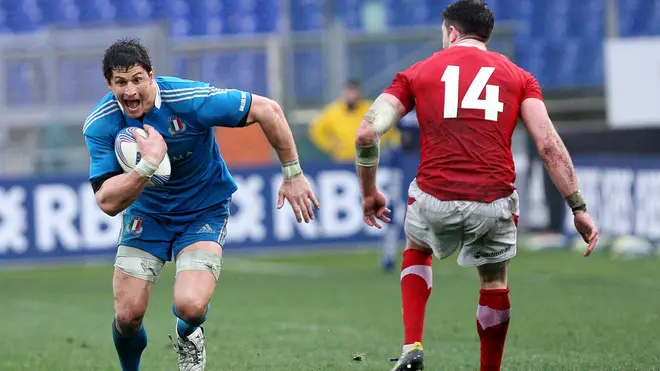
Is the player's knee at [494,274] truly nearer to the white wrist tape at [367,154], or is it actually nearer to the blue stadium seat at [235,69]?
the white wrist tape at [367,154]

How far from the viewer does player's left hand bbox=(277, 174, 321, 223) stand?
255 inches

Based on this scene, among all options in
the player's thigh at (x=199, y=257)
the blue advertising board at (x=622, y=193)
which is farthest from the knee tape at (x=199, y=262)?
the blue advertising board at (x=622, y=193)

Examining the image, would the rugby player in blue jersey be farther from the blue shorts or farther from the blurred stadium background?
the blurred stadium background

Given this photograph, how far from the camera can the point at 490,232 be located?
6254mm

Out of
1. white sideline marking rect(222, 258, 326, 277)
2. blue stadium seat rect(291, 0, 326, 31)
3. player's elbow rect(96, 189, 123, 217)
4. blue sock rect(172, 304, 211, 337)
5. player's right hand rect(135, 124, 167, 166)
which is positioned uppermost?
blue stadium seat rect(291, 0, 326, 31)

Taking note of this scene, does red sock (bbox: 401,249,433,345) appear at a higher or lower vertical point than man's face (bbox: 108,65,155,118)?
lower

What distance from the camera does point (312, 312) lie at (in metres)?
11.0

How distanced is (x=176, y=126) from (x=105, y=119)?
1.23 feet

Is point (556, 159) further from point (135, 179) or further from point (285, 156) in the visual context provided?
point (135, 179)

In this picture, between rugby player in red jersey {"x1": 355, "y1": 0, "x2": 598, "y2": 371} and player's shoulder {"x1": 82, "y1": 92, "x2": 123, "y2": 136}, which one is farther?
player's shoulder {"x1": 82, "y1": 92, "x2": 123, "y2": 136}

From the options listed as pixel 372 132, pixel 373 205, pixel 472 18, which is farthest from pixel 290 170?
pixel 472 18

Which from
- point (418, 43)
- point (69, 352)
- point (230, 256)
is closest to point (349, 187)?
point (230, 256)

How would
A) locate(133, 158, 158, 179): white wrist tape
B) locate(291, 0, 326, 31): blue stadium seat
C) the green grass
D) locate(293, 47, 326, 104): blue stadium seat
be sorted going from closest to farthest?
locate(133, 158, 158, 179): white wrist tape → the green grass → locate(293, 47, 326, 104): blue stadium seat → locate(291, 0, 326, 31): blue stadium seat

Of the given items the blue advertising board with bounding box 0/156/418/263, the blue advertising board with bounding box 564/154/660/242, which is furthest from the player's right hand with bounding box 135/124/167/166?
the blue advertising board with bounding box 564/154/660/242
